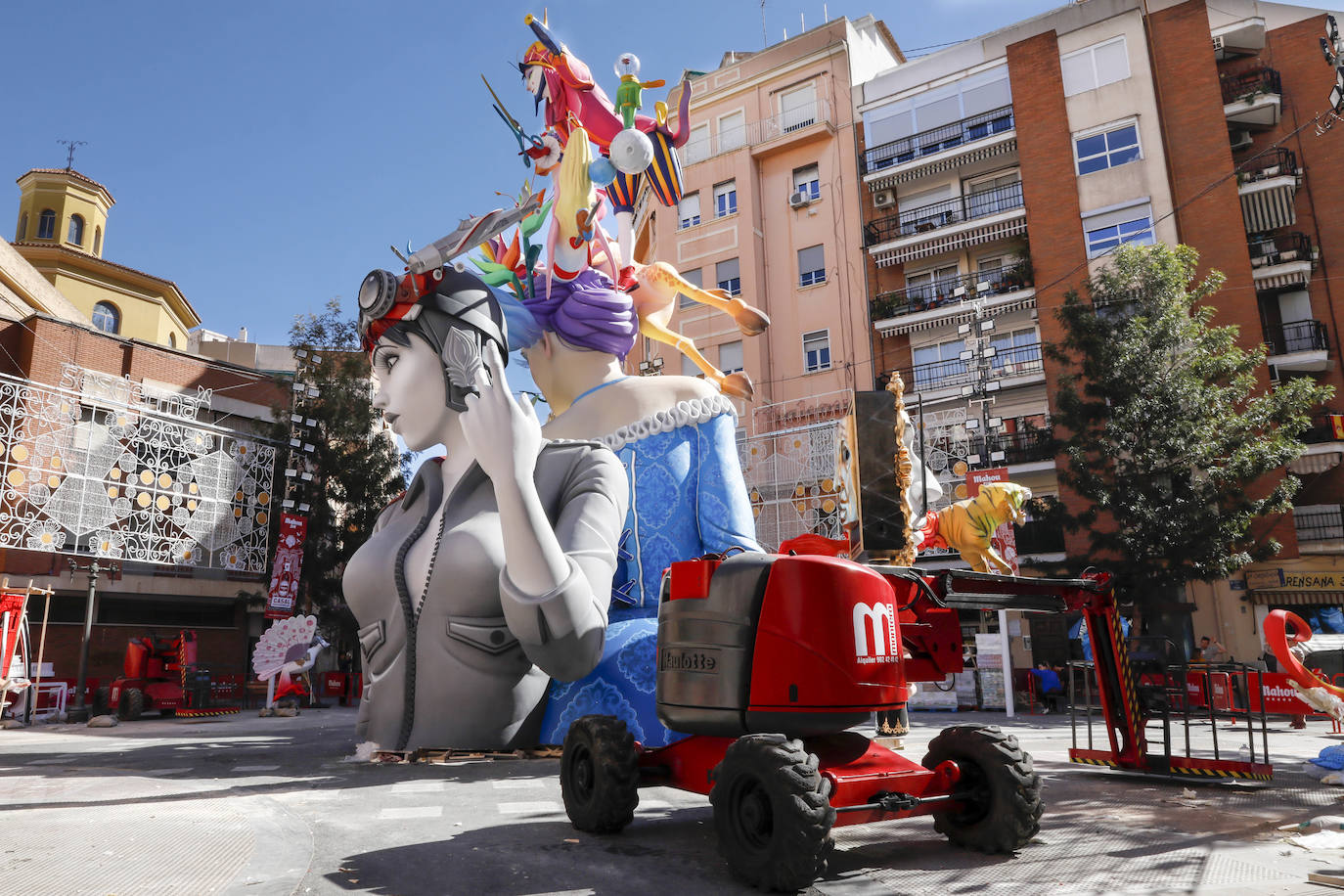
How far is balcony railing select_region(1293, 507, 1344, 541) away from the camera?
20969 mm

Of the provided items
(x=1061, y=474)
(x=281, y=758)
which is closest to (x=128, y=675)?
(x=281, y=758)

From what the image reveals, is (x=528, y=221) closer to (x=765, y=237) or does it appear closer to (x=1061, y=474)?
(x=1061, y=474)

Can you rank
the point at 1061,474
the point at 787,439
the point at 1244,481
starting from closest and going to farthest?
the point at 1244,481 < the point at 1061,474 < the point at 787,439

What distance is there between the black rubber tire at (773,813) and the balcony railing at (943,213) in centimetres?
2462

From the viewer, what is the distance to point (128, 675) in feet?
50.9

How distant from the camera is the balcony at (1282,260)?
22078mm

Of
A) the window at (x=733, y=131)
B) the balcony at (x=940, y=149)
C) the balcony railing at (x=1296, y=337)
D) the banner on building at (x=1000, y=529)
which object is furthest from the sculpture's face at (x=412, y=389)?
the window at (x=733, y=131)

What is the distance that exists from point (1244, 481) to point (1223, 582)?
165 inches

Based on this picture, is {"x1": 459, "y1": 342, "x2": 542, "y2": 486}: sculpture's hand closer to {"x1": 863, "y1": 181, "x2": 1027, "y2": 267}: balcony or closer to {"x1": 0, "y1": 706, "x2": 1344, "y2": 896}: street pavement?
{"x1": 0, "y1": 706, "x2": 1344, "y2": 896}: street pavement

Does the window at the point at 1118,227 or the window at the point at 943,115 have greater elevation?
the window at the point at 943,115

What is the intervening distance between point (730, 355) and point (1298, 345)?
591 inches

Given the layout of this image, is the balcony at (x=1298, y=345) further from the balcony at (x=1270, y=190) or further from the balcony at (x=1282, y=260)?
the balcony at (x=1270, y=190)

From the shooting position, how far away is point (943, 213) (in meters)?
26.6

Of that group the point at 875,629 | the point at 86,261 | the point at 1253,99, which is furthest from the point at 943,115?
the point at 86,261
